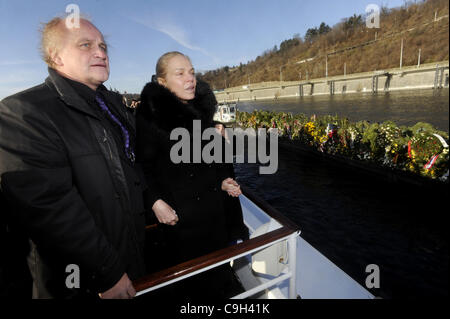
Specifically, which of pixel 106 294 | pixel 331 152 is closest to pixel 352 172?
pixel 331 152

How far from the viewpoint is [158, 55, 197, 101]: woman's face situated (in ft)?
6.63

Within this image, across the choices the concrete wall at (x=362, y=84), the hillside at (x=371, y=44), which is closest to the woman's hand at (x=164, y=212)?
the concrete wall at (x=362, y=84)

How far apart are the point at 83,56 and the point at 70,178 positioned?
787mm

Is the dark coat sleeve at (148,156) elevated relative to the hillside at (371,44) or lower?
lower

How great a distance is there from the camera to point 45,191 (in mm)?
1159

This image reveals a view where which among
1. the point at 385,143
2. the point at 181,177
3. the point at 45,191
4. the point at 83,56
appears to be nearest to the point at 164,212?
the point at 181,177

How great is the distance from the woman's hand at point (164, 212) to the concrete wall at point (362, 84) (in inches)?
2070

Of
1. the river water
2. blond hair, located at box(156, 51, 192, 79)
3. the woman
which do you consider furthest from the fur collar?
the river water

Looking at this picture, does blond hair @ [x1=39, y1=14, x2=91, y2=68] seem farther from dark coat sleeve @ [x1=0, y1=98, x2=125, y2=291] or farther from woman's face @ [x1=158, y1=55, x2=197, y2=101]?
woman's face @ [x1=158, y1=55, x2=197, y2=101]

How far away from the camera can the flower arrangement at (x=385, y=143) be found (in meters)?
7.42

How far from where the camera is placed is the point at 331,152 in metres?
12.2

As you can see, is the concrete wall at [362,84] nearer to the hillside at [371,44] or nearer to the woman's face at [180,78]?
the hillside at [371,44]
